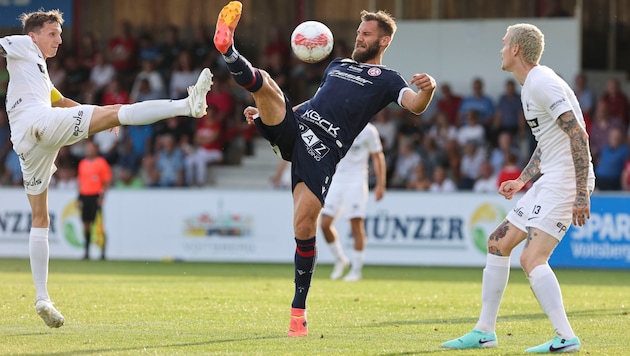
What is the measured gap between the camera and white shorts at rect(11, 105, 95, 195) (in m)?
8.27

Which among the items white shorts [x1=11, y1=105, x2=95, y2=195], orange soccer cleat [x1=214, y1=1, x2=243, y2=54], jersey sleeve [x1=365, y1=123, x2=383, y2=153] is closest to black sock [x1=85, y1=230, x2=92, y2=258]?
jersey sleeve [x1=365, y1=123, x2=383, y2=153]

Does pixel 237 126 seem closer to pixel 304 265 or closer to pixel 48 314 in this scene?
pixel 304 265

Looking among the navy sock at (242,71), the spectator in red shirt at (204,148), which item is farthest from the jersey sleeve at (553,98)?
the spectator in red shirt at (204,148)

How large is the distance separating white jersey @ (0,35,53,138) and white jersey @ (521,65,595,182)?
3769 mm

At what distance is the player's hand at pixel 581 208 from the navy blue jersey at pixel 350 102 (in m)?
1.93

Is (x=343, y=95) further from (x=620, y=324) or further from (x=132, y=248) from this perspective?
(x=132, y=248)

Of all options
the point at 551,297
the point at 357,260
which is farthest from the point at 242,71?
the point at 357,260

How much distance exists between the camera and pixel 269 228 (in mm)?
19781

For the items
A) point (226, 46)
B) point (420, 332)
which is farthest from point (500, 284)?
point (226, 46)

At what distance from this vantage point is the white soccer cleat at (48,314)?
8.22 meters

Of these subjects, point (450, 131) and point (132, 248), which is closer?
point (132, 248)

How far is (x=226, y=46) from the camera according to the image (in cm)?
783

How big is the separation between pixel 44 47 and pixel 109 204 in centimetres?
1197

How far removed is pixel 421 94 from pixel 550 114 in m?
1.08
